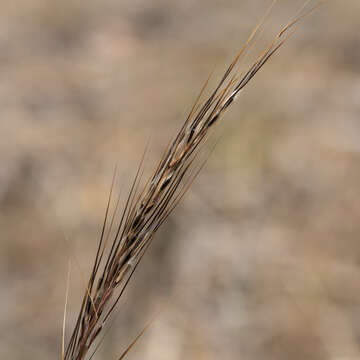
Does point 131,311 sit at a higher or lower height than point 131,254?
higher

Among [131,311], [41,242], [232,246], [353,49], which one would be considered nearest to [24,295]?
[41,242]

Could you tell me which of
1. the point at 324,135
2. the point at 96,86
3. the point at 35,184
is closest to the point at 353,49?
the point at 324,135

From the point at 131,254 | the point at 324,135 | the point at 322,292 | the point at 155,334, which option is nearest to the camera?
the point at 131,254

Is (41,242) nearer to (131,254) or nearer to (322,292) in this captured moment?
(322,292)

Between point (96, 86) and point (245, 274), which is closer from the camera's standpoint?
point (245, 274)

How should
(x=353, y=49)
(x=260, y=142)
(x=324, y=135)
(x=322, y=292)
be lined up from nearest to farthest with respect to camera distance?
1. (x=322, y=292)
2. (x=260, y=142)
3. (x=324, y=135)
4. (x=353, y=49)

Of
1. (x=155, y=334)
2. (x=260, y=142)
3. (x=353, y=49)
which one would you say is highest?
(x=353, y=49)
